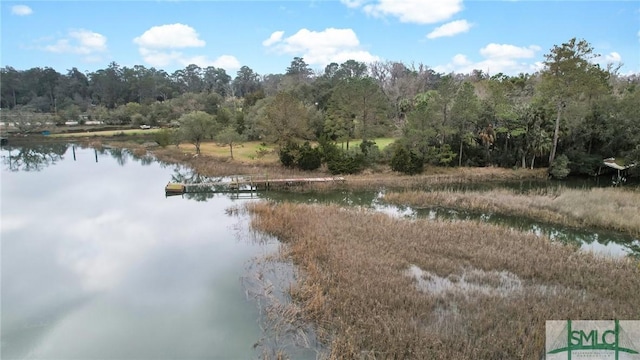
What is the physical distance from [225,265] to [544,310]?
9.58 m

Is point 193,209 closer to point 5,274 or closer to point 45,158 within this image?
point 5,274

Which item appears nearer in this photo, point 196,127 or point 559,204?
point 559,204

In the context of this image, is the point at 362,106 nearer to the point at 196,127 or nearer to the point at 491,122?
the point at 491,122

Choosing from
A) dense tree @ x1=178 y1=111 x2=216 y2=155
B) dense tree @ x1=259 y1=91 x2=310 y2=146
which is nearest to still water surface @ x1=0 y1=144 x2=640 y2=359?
dense tree @ x1=259 y1=91 x2=310 y2=146

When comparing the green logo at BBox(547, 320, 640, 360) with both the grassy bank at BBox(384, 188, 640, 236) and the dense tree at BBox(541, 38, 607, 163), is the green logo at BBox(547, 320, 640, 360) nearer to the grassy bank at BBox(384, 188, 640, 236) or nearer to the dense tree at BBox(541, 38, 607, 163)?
the grassy bank at BBox(384, 188, 640, 236)

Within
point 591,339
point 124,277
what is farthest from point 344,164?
point 591,339

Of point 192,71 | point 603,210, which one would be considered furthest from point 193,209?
point 192,71

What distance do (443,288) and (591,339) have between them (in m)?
3.60

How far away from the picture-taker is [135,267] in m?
13.3

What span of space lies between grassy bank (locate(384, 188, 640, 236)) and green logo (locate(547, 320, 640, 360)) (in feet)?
32.2

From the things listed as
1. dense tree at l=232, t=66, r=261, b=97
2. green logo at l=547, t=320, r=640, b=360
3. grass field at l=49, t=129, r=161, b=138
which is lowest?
green logo at l=547, t=320, r=640, b=360

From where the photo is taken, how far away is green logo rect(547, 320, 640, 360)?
756 centimetres

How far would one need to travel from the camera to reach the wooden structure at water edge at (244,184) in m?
25.0

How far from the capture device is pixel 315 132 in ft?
135
